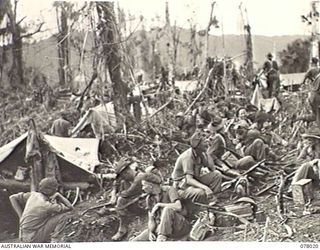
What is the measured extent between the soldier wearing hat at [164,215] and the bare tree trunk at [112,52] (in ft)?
2.19

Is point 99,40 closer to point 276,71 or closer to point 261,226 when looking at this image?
point 276,71

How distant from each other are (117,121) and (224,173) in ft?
3.35

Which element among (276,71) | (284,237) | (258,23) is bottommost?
(284,237)

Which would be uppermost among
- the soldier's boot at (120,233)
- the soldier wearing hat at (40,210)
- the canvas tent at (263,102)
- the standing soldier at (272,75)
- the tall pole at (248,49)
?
the tall pole at (248,49)

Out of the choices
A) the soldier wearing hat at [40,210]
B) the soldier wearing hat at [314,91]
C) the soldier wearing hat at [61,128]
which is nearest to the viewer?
the soldier wearing hat at [40,210]

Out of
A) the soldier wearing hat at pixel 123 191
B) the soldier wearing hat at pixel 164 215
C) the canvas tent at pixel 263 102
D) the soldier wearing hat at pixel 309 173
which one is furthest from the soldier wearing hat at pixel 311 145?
the soldier wearing hat at pixel 123 191

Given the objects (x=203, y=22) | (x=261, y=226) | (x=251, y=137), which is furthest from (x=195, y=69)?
(x=261, y=226)

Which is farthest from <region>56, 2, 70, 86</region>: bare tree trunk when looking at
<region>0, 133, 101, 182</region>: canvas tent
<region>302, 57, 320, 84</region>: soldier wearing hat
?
<region>302, 57, 320, 84</region>: soldier wearing hat

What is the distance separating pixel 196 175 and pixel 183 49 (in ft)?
3.60

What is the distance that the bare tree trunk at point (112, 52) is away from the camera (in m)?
5.30

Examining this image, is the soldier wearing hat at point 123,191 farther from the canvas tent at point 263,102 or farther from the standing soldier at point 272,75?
the standing soldier at point 272,75

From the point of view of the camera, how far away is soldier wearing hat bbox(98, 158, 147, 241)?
5.19 metres

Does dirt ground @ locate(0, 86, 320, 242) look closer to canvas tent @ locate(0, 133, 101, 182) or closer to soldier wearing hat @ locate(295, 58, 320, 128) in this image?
canvas tent @ locate(0, 133, 101, 182)

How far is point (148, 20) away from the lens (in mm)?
5309
